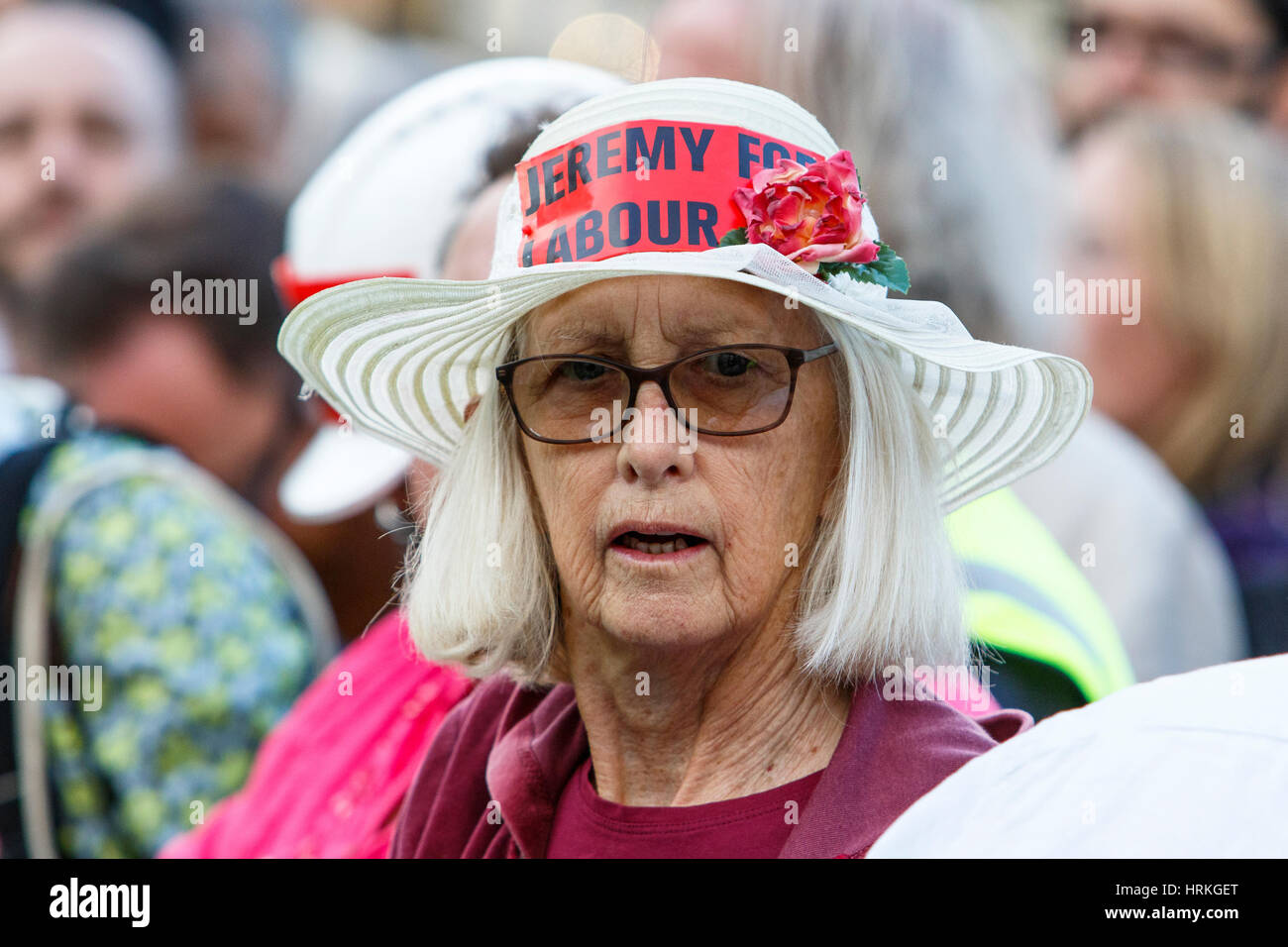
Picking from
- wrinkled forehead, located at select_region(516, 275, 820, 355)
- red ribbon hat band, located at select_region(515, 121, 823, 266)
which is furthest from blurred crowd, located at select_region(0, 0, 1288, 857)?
red ribbon hat band, located at select_region(515, 121, 823, 266)

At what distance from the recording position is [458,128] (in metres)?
3.10

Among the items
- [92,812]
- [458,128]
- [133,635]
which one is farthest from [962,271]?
[92,812]

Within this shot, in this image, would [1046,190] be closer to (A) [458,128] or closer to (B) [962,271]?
(B) [962,271]

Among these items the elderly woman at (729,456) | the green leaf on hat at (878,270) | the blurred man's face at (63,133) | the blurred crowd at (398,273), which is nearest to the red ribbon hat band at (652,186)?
the elderly woman at (729,456)

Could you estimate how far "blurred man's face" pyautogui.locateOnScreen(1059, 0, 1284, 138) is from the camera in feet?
15.4

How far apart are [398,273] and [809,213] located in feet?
4.83

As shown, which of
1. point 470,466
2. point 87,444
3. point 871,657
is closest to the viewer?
point 871,657

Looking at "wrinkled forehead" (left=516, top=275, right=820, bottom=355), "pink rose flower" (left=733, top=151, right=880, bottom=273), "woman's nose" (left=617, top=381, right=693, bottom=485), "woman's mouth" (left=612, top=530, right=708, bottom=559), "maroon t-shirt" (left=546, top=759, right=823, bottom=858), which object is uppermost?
"pink rose flower" (left=733, top=151, right=880, bottom=273)

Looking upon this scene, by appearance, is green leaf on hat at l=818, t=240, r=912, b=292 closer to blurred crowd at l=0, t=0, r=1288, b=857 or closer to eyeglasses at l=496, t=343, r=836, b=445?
eyeglasses at l=496, t=343, r=836, b=445

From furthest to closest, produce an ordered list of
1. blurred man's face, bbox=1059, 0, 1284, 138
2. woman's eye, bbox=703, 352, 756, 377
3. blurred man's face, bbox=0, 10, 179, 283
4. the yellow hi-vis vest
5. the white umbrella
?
blurred man's face, bbox=0, 10, 179, 283 → blurred man's face, bbox=1059, 0, 1284, 138 → the yellow hi-vis vest → woman's eye, bbox=703, 352, 756, 377 → the white umbrella

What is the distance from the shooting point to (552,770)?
2078 millimetres

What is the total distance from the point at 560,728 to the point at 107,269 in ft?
9.20

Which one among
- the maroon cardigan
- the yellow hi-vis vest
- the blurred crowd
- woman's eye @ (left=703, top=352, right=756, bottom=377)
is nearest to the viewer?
the maroon cardigan

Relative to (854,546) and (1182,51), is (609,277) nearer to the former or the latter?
(854,546)
